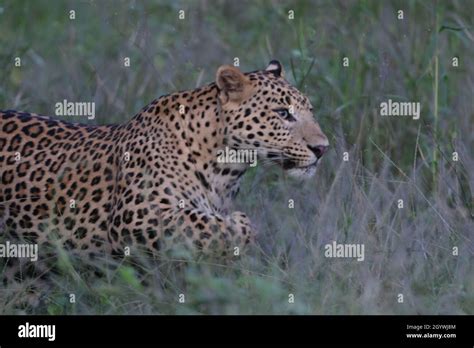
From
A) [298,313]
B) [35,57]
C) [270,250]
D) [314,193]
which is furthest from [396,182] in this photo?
[35,57]

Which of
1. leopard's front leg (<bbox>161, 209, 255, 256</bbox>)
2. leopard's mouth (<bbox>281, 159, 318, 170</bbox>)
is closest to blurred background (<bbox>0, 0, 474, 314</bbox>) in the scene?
leopard's front leg (<bbox>161, 209, 255, 256</bbox>)

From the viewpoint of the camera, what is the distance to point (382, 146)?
11.5 meters

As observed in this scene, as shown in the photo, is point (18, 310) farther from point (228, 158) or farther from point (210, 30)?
point (210, 30)

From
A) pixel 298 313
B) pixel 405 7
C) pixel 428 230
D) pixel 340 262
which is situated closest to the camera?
pixel 298 313

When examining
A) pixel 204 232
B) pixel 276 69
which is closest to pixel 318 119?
pixel 276 69

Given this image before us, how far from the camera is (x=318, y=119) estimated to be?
37.9 feet

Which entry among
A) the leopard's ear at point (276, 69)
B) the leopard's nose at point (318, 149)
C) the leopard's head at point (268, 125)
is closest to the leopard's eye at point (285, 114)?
the leopard's head at point (268, 125)

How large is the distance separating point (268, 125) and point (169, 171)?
0.70 m

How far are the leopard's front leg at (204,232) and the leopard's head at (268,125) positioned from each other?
54 centimetres

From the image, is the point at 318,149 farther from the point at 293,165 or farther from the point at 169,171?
the point at 169,171

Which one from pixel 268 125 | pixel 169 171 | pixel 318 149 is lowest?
pixel 169 171

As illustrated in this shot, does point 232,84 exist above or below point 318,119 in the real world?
below

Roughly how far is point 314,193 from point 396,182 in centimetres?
58

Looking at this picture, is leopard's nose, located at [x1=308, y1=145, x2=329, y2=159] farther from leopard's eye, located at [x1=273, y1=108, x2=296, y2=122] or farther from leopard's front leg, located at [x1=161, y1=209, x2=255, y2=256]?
leopard's front leg, located at [x1=161, y1=209, x2=255, y2=256]
